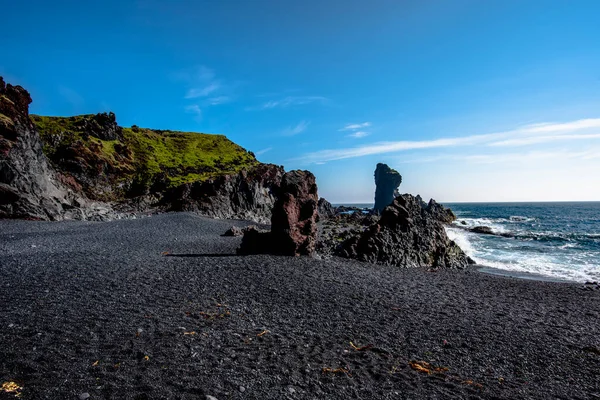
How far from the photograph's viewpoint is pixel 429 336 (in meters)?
9.95

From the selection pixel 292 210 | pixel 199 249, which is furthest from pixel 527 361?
pixel 199 249

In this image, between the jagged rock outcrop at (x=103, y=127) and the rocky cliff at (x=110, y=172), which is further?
the jagged rock outcrop at (x=103, y=127)

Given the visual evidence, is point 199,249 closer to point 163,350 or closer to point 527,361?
point 163,350

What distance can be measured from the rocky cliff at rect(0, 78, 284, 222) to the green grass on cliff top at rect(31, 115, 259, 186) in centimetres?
22

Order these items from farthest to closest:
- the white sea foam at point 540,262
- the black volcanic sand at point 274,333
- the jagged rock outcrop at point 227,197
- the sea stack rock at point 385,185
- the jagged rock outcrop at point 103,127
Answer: the sea stack rock at point 385,185 → the jagged rock outcrop at point 103,127 → the jagged rock outcrop at point 227,197 → the white sea foam at point 540,262 → the black volcanic sand at point 274,333

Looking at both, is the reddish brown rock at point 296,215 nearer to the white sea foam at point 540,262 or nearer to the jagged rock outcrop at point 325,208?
the white sea foam at point 540,262

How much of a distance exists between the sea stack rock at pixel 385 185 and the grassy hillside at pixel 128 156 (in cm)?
6072

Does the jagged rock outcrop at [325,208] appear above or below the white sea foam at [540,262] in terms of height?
above

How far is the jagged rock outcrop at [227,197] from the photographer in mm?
57438

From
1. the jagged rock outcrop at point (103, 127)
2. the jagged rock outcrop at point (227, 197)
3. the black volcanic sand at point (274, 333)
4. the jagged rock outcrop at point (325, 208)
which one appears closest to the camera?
the black volcanic sand at point (274, 333)

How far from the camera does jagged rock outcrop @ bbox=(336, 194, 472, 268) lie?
23.7 meters

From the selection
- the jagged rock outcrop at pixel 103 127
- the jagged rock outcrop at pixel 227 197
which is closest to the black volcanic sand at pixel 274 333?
the jagged rock outcrop at pixel 227 197

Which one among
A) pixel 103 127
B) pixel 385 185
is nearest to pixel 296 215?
pixel 103 127

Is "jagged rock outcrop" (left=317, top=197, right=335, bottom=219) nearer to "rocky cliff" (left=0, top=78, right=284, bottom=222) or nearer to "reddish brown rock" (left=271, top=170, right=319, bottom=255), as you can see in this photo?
"rocky cliff" (left=0, top=78, right=284, bottom=222)
